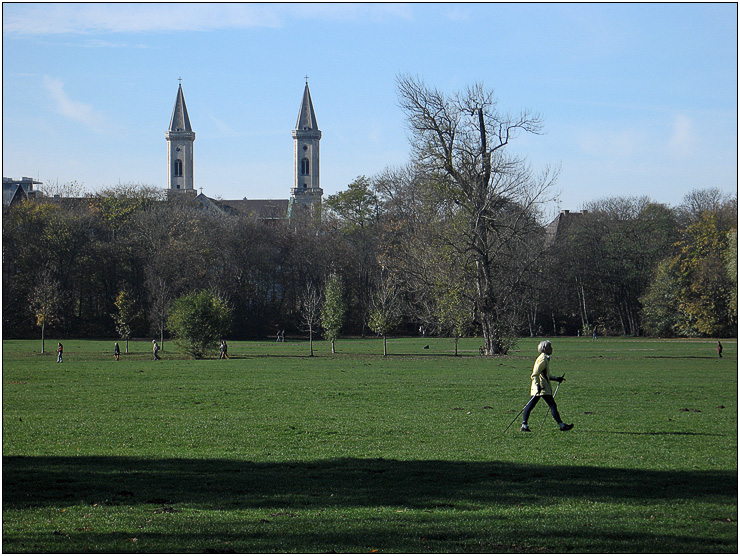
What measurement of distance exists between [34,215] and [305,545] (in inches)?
3060

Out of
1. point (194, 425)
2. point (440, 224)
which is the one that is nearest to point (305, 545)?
point (194, 425)

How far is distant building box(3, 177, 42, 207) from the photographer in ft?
288

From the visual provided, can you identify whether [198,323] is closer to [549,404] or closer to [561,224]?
[549,404]

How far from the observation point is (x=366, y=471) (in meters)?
12.4

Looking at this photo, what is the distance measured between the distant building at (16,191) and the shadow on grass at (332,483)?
76.8 m

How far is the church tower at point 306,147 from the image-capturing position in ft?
516

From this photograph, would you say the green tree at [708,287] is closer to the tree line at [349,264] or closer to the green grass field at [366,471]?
the tree line at [349,264]

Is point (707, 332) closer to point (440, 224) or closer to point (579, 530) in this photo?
point (440, 224)

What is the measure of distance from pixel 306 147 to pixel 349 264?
7243 cm

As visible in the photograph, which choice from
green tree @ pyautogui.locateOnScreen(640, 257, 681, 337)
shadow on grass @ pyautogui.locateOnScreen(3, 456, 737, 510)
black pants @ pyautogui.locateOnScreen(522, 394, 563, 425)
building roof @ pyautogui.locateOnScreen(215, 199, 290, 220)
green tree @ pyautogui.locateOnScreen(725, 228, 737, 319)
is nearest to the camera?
shadow on grass @ pyautogui.locateOnScreen(3, 456, 737, 510)

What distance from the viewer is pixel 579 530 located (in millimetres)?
9000

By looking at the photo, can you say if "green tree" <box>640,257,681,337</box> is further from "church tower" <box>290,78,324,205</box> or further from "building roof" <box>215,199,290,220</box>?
"church tower" <box>290,78,324,205</box>

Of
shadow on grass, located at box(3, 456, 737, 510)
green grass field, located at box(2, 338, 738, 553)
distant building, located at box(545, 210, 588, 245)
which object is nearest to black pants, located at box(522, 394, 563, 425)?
green grass field, located at box(2, 338, 738, 553)

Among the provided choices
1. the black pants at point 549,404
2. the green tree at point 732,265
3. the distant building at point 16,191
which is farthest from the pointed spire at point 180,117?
A: the black pants at point 549,404
